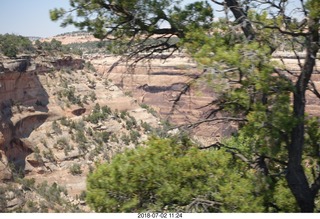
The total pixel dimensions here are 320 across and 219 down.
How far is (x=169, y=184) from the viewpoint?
122 inches

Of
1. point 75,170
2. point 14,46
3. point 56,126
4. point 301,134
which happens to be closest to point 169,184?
point 301,134

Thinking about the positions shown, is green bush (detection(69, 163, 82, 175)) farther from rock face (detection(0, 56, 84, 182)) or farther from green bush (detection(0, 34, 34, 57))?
green bush (detection(0, 34, 34, 57))

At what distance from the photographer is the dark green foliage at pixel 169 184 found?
3.00 metres

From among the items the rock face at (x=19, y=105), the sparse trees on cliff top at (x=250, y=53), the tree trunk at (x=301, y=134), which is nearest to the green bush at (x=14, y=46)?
the rock face at (x=19, y=105)

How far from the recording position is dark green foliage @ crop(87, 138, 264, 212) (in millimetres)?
2998

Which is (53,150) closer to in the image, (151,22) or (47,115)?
(47,115)

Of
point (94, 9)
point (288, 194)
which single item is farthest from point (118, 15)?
point (288, 194)

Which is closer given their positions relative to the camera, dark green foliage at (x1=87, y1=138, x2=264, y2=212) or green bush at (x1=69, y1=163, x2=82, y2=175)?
dark green foliage at (x1=87, y1=138, x2=264, y2=212)

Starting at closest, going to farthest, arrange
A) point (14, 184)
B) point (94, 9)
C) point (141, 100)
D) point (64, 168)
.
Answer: point (94, 9) → point (14, 184) → point (64, 168) → point (141, 100)

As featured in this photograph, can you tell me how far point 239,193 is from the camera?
9.79 feet

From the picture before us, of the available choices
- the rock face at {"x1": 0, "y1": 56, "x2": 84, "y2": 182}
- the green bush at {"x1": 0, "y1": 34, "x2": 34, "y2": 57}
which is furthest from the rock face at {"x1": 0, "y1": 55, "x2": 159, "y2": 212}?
the green bush at {"x1": 0, "y1": 34, "x2": 34, "y2": 57}

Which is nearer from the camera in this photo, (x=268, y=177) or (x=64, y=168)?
(x=268, y=177)

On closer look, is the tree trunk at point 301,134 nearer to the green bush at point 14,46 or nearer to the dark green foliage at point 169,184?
the dark green foliage at point 169,184

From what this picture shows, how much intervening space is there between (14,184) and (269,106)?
47.0 ft
